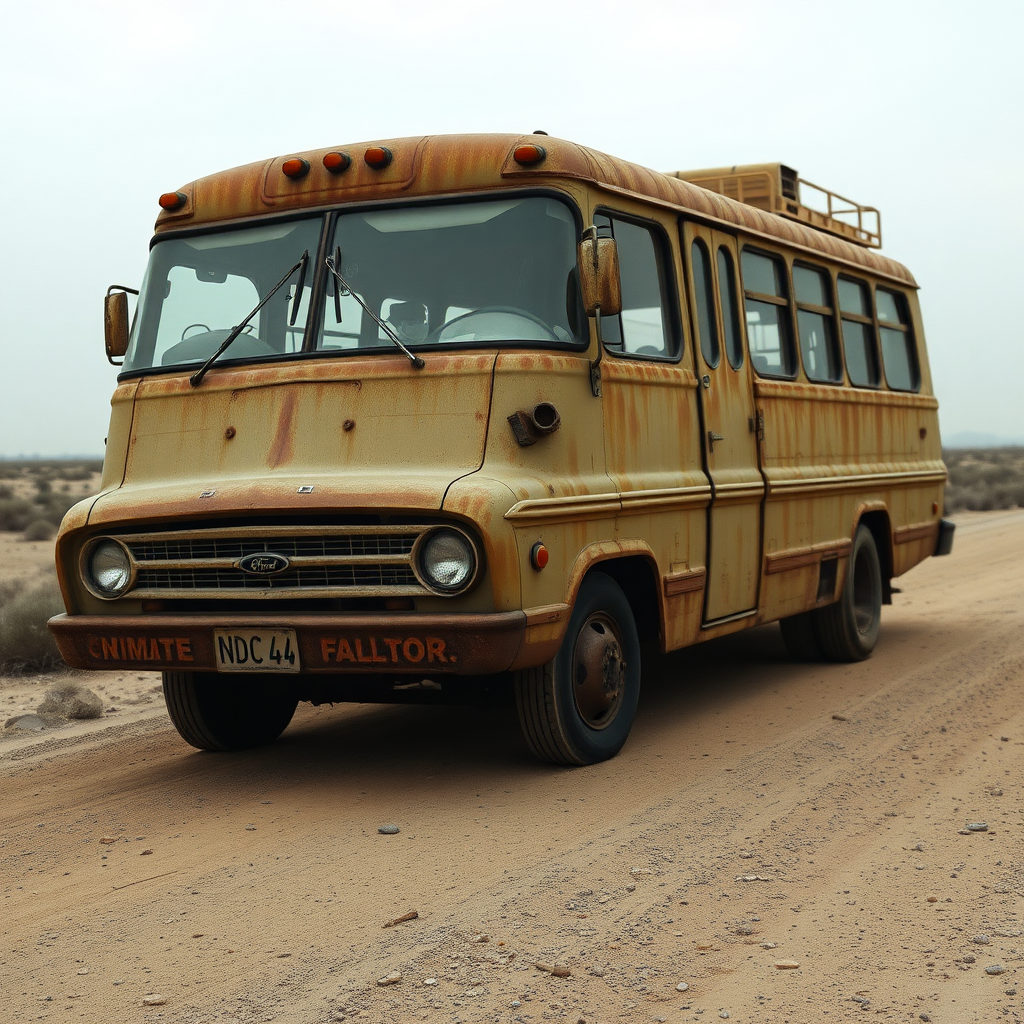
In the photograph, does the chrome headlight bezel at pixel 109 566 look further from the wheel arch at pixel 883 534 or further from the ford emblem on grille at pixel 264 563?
the wheel arch at pixel 883 534

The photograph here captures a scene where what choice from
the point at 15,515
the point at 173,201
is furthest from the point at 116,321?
the point at 15,515

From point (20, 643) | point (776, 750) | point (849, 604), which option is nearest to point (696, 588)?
point (776, 750)

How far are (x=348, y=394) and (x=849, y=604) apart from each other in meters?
4.80

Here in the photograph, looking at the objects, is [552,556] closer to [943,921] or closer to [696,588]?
[696,588]

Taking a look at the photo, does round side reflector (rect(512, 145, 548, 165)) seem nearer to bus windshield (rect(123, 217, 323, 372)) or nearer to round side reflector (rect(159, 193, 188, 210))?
bus windshield (rect(123, 217, 323, 372))

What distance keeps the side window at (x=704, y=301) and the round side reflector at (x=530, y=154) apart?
4.95ft

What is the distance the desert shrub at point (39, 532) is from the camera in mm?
28328

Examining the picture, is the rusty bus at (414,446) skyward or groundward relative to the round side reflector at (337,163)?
groundward

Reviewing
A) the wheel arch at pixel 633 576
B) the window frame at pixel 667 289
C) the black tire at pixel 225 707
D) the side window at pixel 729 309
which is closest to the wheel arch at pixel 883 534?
the side window at pixel 729 309

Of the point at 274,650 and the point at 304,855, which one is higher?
the point at 274,650

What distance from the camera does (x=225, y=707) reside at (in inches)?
280

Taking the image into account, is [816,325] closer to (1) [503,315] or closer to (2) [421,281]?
(1) [503,315]

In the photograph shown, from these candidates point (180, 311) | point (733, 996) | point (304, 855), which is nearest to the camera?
point (733, 996)

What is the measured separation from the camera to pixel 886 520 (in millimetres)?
10328
